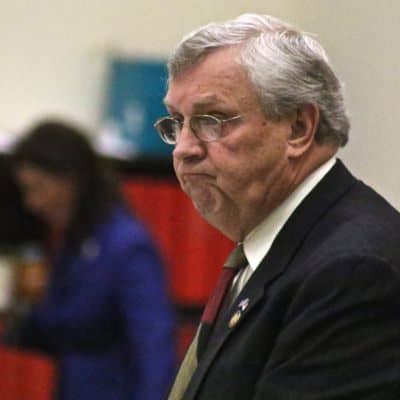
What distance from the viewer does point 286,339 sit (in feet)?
5.02

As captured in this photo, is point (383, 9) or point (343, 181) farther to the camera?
point (383, 9)

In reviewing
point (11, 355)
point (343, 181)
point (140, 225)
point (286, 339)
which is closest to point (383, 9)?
point (140, 225)

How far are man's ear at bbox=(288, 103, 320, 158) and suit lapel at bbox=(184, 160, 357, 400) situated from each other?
6 cm

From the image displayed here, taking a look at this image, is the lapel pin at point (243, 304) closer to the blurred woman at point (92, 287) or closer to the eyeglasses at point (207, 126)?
the eyeglasses at point (207, 126)

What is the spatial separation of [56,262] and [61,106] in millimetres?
1390

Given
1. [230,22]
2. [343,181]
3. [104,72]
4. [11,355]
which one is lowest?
[11,355]

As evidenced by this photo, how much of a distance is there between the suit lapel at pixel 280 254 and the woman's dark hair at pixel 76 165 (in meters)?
1.72

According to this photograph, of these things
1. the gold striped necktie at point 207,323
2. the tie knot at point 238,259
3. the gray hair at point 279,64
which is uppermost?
the gray hair at point 279,64

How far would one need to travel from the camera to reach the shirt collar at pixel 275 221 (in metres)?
1.71

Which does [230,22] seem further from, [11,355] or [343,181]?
[11,355]

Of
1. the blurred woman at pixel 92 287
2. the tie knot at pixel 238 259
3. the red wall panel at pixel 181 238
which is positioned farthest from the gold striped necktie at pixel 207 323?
the red wall panel at pixel 181 238

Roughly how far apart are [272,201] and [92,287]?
1628 mm

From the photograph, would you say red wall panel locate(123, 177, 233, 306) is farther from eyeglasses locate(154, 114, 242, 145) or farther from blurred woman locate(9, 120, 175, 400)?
eyeglasses locate(154, 114, 242, 145)

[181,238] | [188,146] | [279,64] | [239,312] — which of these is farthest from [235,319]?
[181,238]
